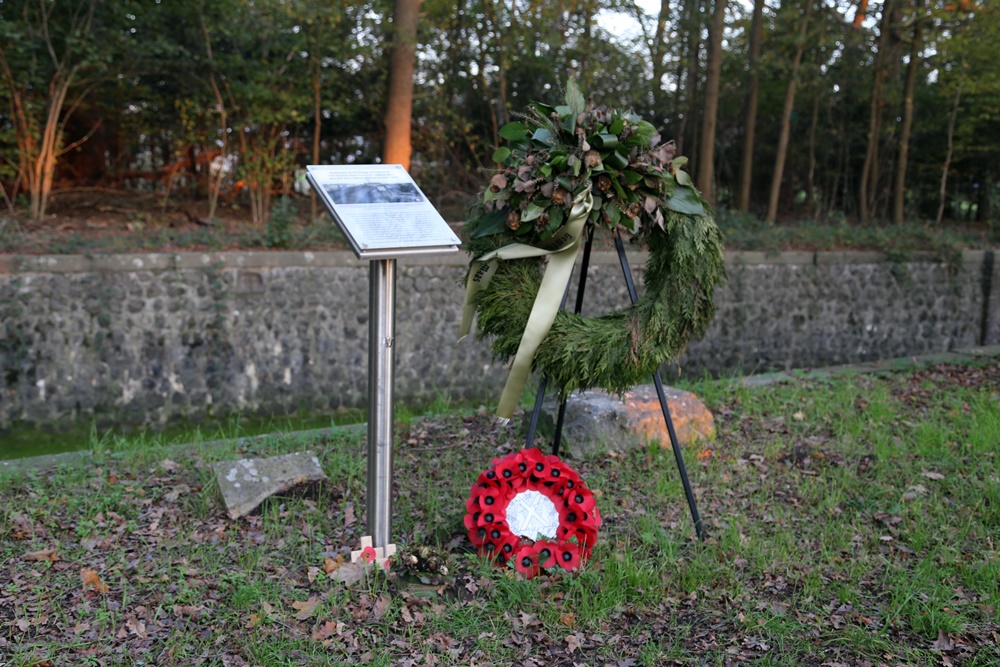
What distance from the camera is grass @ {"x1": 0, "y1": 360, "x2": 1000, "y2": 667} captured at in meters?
3.02

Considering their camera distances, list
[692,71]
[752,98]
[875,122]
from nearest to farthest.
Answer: [752,98], [875,122], [692,71]

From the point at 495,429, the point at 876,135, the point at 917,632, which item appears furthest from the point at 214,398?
the point at 876,135

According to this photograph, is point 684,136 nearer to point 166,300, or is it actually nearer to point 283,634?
point 166,300

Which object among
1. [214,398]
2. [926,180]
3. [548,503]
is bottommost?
[214,398]

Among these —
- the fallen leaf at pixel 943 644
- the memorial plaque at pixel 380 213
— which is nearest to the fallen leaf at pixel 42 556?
the memorial plaque at pixel 380 213

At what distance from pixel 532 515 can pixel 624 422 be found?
1653mm

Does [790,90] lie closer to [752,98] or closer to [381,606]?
[752,98]

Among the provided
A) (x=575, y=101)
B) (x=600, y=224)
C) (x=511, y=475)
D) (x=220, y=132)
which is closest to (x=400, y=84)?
(x=220, y=132)

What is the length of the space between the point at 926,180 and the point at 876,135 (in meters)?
3.45

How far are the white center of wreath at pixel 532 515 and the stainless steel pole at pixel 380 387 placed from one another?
0.54 m

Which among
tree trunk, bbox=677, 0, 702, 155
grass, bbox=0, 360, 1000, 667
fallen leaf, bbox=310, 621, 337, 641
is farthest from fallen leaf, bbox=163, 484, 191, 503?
tree trunk, bbox=677, 0, 702, 155

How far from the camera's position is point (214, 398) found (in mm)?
7168

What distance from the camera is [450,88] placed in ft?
36.8

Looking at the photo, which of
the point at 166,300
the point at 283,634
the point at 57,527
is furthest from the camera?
the point at 166,300
